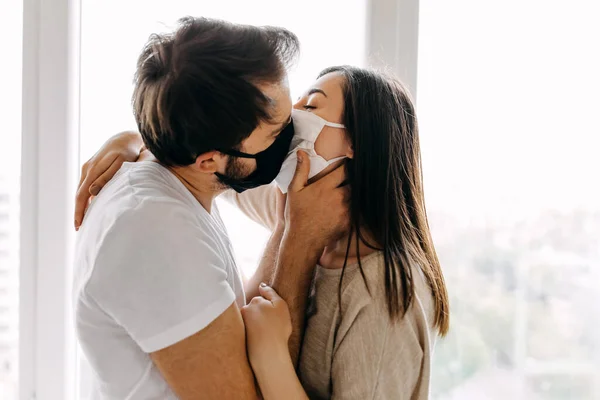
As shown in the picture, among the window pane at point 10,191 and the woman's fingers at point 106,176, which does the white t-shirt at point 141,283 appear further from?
the window pane at point 10,191

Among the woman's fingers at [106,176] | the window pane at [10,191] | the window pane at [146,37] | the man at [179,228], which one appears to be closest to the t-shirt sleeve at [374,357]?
the man at [179,228]

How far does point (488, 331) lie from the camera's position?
5.56 ft

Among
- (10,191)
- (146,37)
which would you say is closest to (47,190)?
(10,191)

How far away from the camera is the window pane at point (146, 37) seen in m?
1.56

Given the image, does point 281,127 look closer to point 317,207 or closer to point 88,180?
point 317,207

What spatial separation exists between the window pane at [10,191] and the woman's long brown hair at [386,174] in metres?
0.92

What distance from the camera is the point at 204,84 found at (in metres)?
0.90

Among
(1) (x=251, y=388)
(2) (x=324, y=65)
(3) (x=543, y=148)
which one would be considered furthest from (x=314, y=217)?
(3) (x=543, y=148)

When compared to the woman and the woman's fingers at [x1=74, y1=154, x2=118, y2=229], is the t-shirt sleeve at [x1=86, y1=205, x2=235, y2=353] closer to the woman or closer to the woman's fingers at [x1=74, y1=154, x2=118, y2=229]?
the woman

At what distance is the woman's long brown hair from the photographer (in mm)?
1146

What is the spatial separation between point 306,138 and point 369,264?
10.7 inches

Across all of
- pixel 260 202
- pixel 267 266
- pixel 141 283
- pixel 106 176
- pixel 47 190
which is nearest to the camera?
pixel 141 283

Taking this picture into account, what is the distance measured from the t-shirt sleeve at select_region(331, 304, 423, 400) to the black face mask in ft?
1.02

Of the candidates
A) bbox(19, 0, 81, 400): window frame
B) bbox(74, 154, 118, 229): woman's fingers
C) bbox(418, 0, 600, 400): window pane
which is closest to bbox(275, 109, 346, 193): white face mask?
bbox(74, 154, 118, 229): woman's fingers
